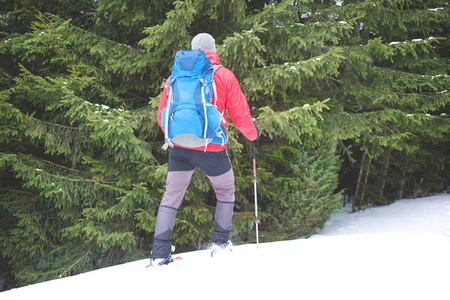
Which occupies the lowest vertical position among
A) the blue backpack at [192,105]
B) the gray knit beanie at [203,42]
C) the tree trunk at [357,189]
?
the tree trunk at [357,189]

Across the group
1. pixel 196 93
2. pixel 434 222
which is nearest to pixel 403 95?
pixel 434 222

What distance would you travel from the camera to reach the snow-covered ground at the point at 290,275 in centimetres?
233

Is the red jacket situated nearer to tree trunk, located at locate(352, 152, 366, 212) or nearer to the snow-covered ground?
the snow-covered ground

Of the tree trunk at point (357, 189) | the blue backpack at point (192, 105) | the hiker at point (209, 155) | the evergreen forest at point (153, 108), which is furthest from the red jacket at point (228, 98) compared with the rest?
the tree trunk at point (357, 189)

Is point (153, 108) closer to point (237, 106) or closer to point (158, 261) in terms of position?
point (237, 106)

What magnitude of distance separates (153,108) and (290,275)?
12.2ft

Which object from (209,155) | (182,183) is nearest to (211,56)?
(209,155)

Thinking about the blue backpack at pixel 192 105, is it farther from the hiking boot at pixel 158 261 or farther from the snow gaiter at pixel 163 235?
the hiking boot at pixel 158 261

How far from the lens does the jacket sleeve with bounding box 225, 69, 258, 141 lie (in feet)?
9.40

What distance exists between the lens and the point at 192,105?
8.52 feet

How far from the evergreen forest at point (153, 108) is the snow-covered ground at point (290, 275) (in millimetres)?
1861

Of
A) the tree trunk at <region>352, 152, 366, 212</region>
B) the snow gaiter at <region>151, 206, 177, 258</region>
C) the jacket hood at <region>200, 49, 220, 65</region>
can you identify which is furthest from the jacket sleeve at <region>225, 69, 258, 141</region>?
the tree trunk at <region>352, 152, 366, 212</region>

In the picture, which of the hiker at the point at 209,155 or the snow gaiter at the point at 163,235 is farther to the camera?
the snow gaiter at the point at 163,235

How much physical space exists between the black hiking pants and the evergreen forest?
154cm
